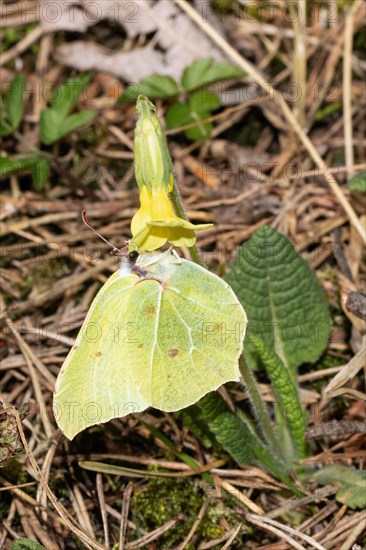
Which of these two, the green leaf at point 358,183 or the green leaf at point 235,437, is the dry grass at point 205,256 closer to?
the green leaf at point 235,437

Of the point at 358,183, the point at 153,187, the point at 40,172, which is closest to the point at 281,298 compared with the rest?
the point at 358,183

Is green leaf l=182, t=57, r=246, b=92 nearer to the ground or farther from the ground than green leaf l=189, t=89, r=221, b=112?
farther from the ground

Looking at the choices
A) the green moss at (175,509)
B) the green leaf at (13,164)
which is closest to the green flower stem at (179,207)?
the green moss at (175,509)

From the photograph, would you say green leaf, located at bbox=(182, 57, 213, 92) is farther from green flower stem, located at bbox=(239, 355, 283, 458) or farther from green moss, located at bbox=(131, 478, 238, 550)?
green moss, located at bbox=(131, 478, 238, 550)

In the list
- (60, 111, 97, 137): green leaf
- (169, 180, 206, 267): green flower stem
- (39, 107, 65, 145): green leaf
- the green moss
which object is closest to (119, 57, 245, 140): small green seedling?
(60, 111, 97, 137): green leaf

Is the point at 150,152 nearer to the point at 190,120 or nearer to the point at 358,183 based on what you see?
the point at 358,183

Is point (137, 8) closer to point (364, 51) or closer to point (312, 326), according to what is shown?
point (364, 51)

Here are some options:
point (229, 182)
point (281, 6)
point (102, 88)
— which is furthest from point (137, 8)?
point (229, 182)
